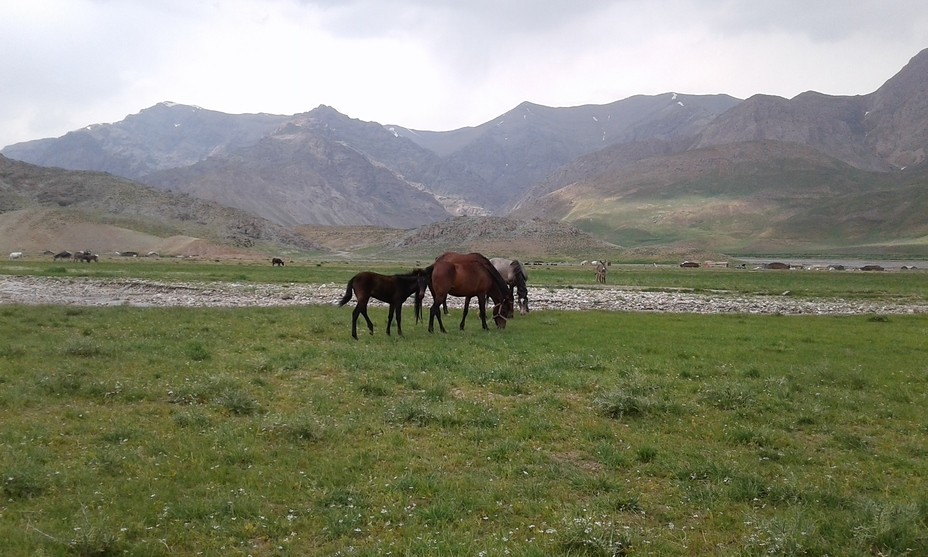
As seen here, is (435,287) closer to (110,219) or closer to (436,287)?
(436,287)

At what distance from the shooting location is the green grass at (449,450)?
6.25 metres

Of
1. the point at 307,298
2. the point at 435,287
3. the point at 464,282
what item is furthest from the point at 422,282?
the point at 307,298

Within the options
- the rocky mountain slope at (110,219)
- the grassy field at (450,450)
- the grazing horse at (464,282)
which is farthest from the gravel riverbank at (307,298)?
the rocky mountain slope at (110,219)

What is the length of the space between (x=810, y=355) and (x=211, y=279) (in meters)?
43.0

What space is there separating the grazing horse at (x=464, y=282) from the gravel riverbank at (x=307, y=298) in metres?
8.78

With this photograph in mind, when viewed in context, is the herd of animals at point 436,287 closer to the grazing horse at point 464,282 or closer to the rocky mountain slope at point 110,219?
the grazing horse at point 464,282

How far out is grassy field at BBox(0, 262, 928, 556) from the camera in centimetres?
625

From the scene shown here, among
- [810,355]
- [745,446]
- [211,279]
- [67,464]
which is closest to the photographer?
[67,464]

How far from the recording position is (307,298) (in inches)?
1326

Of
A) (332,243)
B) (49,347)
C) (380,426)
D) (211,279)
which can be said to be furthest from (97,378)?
(332,243)

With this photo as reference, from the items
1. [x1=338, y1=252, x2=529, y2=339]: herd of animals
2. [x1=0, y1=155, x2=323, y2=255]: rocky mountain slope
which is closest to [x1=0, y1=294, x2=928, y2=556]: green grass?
[x1=338, y1=252, x2=529, y2=339]: herd of animals

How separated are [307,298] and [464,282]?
15.5 m

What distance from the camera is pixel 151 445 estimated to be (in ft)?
28.1

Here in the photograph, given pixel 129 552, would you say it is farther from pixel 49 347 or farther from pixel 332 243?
pixel 332 243
